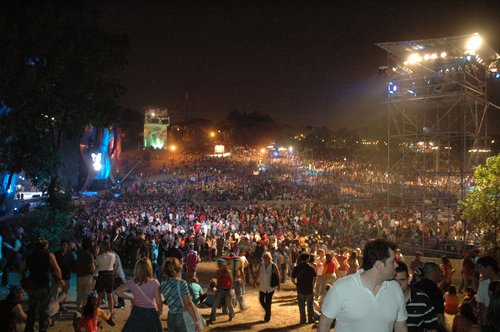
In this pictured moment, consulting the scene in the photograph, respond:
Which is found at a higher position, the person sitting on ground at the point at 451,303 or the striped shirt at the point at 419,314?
the striped shirt at the point at 419,314

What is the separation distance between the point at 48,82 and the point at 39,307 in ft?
43.2

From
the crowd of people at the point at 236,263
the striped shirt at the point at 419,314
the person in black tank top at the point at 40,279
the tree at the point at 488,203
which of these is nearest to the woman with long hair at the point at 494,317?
the crowd of people at the point at 236,263

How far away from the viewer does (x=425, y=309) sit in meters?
3.66

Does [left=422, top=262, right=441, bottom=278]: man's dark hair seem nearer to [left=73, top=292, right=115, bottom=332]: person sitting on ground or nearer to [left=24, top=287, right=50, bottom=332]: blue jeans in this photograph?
[left=73, top=292, right=115, bottom=332]: person sitting on ground

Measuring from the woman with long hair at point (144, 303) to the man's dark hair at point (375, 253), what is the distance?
2.58m

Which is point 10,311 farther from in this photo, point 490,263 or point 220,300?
point 490,263

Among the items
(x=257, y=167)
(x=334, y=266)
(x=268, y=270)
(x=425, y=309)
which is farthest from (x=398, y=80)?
(x=257, y=167)

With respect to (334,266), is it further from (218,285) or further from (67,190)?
(67,190)

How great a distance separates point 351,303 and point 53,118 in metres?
18.9

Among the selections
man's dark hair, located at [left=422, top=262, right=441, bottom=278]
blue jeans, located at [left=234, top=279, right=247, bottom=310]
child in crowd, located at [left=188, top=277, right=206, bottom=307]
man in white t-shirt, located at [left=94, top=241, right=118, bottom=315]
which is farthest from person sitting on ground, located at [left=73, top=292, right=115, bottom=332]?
blue jeans, located at [left=234, top=279, right=247, bottom=310]

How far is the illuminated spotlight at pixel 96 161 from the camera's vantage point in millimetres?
40916

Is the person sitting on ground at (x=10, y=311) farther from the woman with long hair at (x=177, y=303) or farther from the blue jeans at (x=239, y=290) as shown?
the blue jeans at (x=239, y=290)

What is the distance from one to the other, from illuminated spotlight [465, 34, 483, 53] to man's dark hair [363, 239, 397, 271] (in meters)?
15.3

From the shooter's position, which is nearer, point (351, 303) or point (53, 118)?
point (351, 303)
